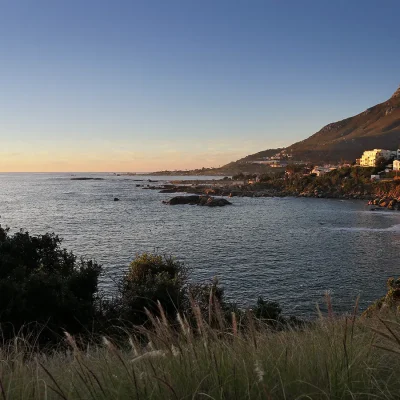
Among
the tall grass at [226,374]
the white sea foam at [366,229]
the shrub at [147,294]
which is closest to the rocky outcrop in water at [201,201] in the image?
the white sea foam at [366,229]

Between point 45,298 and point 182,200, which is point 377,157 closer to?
point 182,200

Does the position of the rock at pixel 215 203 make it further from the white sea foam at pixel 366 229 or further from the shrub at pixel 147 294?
the shrub at pixel 147 294

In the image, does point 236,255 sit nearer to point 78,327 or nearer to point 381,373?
point 78,327

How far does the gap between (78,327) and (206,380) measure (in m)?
13.0

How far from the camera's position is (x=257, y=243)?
42.2 metres

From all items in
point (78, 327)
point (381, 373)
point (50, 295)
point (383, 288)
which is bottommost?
point (383, 288)

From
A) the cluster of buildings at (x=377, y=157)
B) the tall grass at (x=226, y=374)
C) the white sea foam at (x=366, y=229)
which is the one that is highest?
the cluster of buildings at (x=377, y=157)

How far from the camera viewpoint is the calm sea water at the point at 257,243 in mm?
26170

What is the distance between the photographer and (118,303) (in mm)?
17281

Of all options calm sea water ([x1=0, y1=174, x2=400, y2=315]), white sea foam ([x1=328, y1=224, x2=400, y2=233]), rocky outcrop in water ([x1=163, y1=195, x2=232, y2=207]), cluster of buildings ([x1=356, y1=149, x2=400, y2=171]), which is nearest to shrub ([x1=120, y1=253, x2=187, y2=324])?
calm sea water ([x1=0, y1=174, x2=400, y2=315])

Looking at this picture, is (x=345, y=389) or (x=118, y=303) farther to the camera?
(x=118, y=303)

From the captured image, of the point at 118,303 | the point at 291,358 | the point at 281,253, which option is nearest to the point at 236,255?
the point at 281,253

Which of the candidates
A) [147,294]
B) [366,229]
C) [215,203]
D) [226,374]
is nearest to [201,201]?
[215,203]

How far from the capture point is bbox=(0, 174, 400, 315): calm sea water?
85.9 ft
